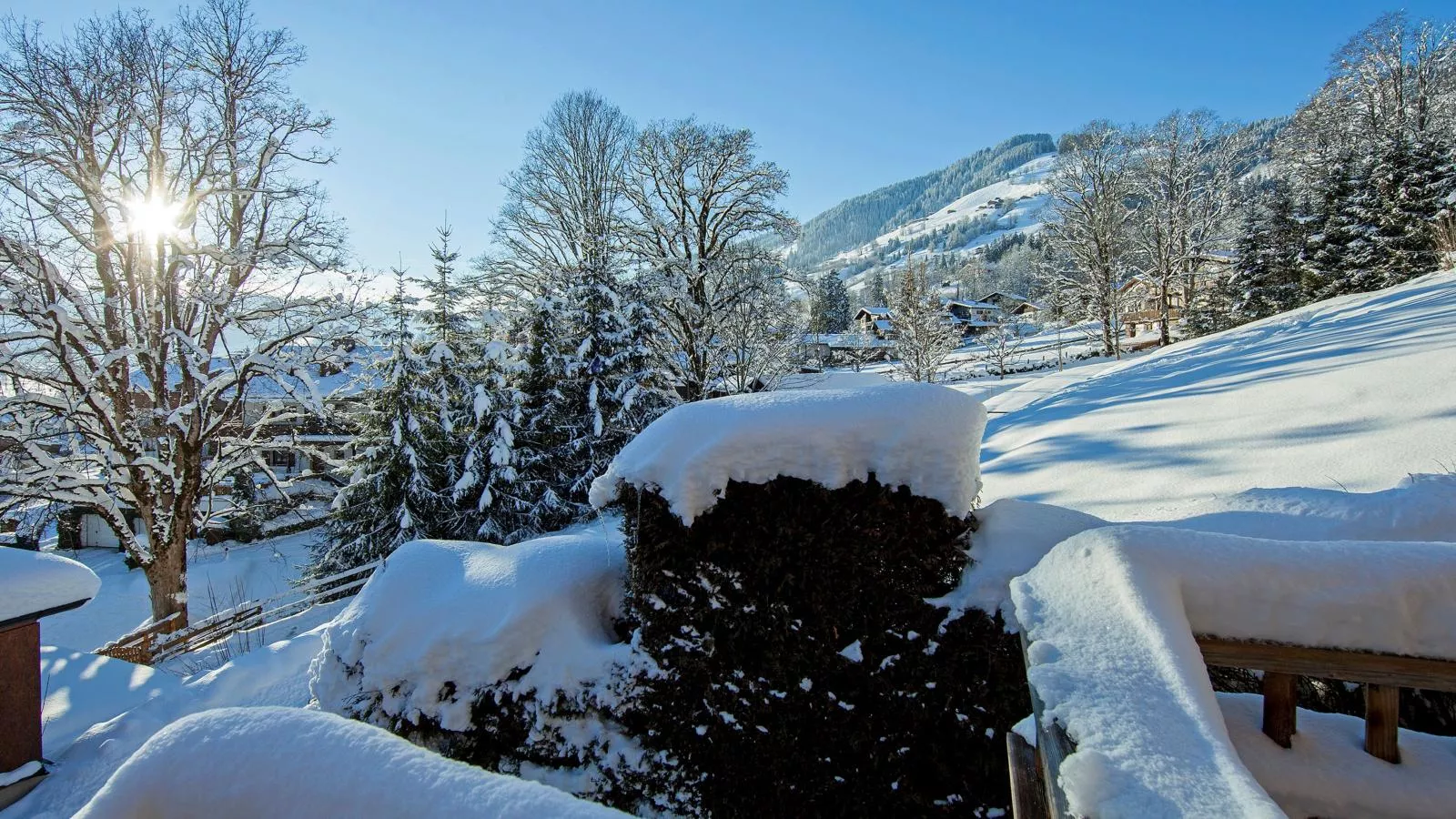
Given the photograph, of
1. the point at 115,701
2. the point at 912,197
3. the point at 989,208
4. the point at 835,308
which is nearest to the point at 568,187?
the point at 115,701

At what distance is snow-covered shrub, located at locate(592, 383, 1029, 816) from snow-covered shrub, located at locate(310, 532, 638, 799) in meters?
0.27

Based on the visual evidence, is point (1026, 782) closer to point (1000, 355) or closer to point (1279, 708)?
point (1279, 708)

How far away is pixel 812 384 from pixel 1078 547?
17.8 meters

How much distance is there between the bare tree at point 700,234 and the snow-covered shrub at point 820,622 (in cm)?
1143

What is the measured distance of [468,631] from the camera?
3402 millimetres

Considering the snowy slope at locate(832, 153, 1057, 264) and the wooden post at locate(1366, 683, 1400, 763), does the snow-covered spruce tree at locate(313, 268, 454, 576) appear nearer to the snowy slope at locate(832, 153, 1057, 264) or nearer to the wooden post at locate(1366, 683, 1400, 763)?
the wooden post at locate(1366, 683, 1400, 763)

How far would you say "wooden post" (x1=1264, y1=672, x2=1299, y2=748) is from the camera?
152 centimetres

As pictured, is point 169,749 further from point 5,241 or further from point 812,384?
point 812,384

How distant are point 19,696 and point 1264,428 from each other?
10017mm

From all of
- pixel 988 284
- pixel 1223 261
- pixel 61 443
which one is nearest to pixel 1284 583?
pixel 61 443

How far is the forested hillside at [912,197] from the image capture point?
17462cm

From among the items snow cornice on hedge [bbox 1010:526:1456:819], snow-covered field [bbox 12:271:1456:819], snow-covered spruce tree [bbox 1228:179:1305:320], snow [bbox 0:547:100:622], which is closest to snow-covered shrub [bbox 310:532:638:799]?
snow-covered field [bbox 12:271:1456:819]

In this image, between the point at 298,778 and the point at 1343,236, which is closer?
the point at 298,778

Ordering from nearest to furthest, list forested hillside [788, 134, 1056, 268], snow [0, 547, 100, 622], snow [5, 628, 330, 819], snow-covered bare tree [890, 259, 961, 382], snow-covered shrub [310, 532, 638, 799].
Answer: snow-covered shrub [310, 532, 638, 799] < snow [0, 547, 100, 622] < snow [5, 628, 330, 819] < snow-covered bare tree [890, 259, 961, 382] < forested hillside [788, 134, 1056, 268]
